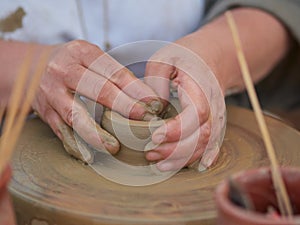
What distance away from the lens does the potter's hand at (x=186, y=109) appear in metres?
1.09

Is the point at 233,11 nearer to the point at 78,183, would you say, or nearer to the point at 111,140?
the point at 111,140

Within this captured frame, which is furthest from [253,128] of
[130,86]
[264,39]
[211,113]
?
[264,39]

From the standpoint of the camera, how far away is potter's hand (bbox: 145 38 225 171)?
1.09m

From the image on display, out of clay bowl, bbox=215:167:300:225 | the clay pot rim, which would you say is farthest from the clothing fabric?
clay bowl, bbox=215:167:300:225

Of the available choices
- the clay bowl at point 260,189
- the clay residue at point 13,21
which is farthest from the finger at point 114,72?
the clay bowl at point 260,189

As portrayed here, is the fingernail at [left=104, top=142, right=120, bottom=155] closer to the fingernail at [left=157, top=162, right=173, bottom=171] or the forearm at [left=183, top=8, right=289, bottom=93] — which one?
the fingernail at [left=157, top=162, right=173, bottom=171]

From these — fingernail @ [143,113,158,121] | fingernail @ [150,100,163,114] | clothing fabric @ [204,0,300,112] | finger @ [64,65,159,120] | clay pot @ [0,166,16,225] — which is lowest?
clothing fabric @ [204,0,300,112]

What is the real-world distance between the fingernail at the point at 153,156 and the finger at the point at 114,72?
0.29 ft

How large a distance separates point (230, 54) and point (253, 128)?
26cm

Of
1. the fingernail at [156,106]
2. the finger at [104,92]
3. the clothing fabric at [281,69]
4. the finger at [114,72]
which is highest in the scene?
the finger at [114,72]

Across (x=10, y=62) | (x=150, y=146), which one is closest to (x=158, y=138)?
(x=150, y=146)

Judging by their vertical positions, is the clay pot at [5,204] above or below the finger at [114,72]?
above

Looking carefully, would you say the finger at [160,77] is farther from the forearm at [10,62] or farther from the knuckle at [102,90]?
the forearm at [10,62]

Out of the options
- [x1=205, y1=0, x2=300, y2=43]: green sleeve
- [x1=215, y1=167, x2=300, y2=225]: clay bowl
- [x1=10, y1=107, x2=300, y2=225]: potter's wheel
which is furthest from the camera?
[x1=205, y1=0, x2=300, y2=43]: green sleeve
